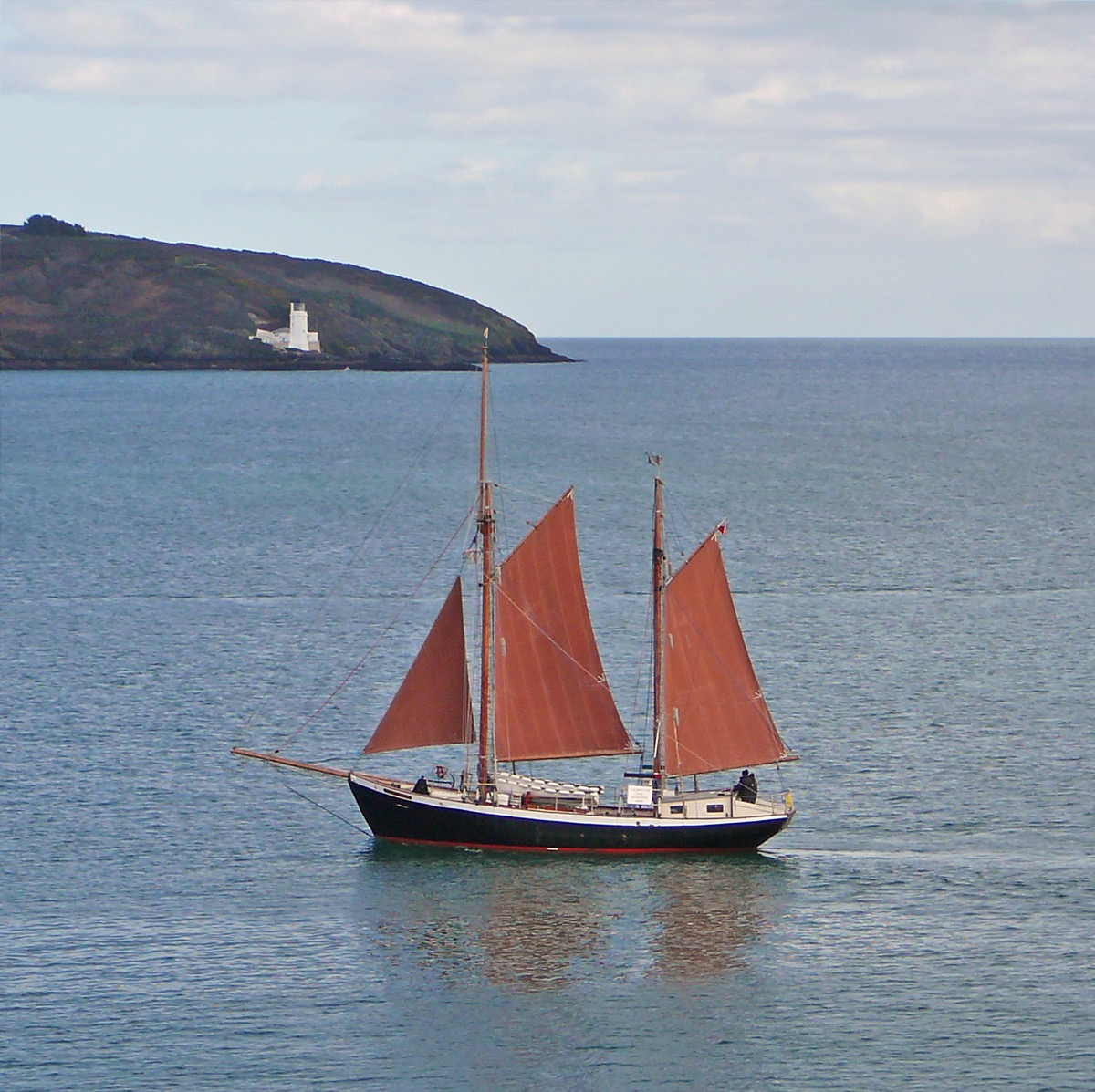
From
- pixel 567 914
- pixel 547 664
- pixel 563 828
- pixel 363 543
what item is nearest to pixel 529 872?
pixel 563 828

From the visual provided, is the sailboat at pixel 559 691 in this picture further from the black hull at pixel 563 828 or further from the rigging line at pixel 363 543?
the rigging line at pixel 363 543

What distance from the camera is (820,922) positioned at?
53875mm

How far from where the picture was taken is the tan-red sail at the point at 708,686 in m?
61.0

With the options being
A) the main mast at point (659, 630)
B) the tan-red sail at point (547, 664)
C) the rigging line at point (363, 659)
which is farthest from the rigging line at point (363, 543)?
the main mast at point (659, 630)

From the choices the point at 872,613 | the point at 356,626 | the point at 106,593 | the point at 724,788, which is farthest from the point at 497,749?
the point at 106,593

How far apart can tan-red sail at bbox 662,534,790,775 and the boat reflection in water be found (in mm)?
3515

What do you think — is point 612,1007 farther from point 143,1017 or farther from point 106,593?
point 106,593

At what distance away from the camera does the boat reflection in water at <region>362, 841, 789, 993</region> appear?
5106 cm

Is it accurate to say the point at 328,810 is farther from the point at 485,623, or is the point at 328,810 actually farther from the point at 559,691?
the point at 485,623

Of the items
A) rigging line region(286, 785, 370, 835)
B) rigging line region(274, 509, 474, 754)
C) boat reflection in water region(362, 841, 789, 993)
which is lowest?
boat reflection in water region(362, 841, 789, 993)

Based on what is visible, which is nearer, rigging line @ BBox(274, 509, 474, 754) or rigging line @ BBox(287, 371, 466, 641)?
rigging line @ BBox(274, 509, 474, 754)

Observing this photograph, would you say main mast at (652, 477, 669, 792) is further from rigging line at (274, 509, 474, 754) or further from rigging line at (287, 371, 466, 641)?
rigging line at (287, 371, 466, 641)

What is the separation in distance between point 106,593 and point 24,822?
4038cm

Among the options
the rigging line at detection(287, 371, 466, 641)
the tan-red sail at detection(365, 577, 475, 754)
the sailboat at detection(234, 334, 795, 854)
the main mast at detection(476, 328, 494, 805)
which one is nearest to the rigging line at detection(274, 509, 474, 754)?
the main mast at detection(476, 328, 494, 805)
